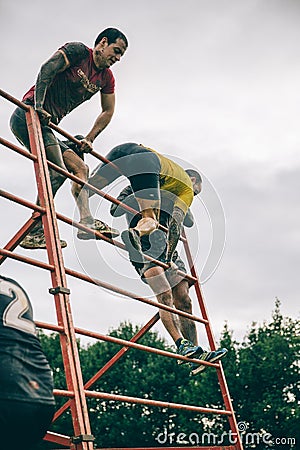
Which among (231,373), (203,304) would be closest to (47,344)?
(231,373)

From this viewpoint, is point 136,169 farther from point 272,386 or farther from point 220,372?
point 272,386

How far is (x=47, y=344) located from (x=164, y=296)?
19.5 m

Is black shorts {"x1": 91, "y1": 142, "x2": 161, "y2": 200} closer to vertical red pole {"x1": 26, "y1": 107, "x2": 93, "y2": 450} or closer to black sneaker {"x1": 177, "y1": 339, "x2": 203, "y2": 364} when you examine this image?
vertical red pole {"x1": 26, "y1": 107, "x2": 93, "y2": 450}

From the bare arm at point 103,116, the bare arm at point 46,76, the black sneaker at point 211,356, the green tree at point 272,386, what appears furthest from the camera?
the green tree at point 272,386

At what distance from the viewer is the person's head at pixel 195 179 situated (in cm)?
511

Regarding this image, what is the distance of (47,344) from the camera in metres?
22.8

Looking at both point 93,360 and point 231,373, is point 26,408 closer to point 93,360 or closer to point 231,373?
point 231,373

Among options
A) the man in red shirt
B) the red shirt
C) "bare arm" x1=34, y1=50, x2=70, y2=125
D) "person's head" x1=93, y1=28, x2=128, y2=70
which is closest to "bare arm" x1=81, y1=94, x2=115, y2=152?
the man in red shirt

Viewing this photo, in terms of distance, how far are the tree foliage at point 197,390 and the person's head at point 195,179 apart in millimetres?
14853

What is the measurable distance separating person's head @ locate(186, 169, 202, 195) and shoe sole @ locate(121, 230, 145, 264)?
Answer: 3.76ft

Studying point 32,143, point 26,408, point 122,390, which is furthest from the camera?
point 122,390

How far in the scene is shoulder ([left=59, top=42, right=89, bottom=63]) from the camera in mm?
3898

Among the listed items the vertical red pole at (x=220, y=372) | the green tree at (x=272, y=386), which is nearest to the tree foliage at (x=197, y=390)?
the green tree at (x=272, y=386)

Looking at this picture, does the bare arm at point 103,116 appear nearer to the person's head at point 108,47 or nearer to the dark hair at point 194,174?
the person's head at point 108,47
